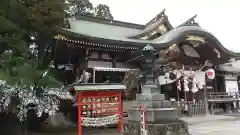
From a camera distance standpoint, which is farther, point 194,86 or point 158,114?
point 194,86

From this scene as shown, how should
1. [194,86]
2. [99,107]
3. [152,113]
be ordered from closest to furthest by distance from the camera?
1. [152,113]
2. [99,107]
3. [194,86]

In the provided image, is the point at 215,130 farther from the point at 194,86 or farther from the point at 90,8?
the point at 90,8

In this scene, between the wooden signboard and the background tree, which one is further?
the background tree

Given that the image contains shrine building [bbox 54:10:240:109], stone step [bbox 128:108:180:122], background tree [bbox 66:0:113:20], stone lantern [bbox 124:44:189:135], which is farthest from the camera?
background tree [bbox 66:0:113:20]

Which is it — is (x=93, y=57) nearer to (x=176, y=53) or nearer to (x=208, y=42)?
(x=176, y=53)

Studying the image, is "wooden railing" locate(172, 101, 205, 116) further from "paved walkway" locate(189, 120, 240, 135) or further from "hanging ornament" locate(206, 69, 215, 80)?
"paved walkway" locate(189, 120, 240, 135)

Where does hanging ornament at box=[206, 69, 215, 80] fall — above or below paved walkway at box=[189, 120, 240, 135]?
above

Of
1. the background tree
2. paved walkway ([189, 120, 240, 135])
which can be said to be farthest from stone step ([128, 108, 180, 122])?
the background tree

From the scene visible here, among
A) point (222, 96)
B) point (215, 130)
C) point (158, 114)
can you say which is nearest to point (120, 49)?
point (215, 130)

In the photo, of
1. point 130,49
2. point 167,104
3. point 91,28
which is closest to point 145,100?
point 167,104

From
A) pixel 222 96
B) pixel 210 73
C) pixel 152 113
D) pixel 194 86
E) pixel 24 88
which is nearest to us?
pixel 152 113

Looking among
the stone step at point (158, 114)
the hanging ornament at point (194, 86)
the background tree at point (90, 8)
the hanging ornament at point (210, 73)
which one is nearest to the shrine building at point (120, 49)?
the hanging ornament at point (210, 73)

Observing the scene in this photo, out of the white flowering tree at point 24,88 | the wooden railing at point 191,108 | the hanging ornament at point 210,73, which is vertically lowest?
the wooden railing at point 191,108

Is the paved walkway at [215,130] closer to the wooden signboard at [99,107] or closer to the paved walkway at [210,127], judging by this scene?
the paved walkway at [210,127]
